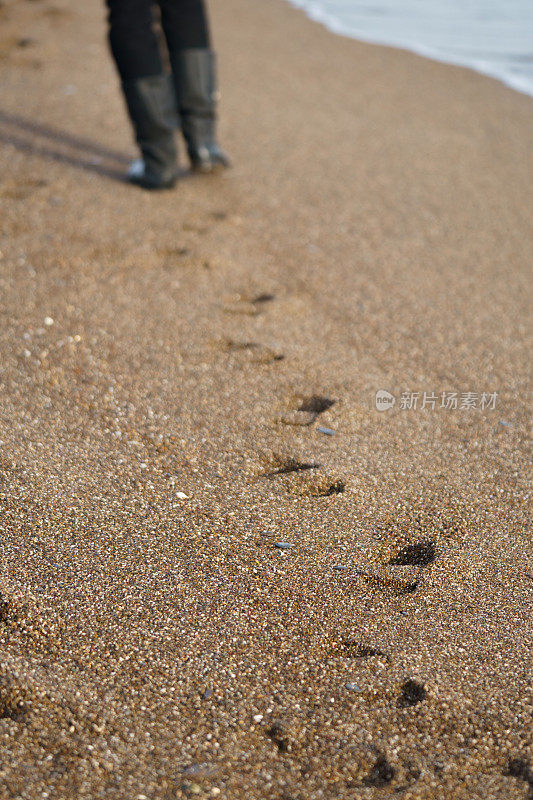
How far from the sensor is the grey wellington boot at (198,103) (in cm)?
344

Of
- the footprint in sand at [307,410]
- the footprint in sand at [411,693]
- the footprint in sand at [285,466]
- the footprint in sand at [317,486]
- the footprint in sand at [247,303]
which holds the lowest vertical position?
the footprint in sand at [411,693]

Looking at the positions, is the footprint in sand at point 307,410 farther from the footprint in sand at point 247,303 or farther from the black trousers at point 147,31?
the black trousers at point 147,31

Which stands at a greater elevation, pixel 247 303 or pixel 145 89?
pixel 145 89

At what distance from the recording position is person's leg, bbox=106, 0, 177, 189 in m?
3.14

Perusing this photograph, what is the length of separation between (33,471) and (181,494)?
0.38m

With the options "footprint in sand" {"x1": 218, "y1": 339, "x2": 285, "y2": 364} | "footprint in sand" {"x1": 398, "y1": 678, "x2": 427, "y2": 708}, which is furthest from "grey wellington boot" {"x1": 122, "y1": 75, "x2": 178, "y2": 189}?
"footprint in sand" {"x1": 398, "y1": 678, "x2": 427, "y2": 708}

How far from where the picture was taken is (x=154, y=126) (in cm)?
335

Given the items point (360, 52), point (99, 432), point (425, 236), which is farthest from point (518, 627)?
point (360, 52)

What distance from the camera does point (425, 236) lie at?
3.32m

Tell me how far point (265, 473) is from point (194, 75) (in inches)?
88.1

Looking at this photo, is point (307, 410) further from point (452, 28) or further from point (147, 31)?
point (452, 28)

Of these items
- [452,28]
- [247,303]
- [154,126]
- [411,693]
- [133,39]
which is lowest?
[411,693]

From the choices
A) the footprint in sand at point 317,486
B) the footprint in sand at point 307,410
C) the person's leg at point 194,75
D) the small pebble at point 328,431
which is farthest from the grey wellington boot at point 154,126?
the footprint in sand at point 317,486

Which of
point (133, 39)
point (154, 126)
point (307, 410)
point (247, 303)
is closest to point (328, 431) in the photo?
point (307, 410)
